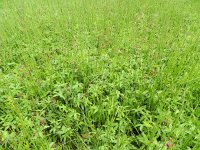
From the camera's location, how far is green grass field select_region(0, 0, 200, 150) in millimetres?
2014

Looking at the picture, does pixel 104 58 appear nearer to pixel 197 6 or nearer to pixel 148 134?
pixel 148 134

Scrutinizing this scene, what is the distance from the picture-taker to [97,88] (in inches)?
96.0

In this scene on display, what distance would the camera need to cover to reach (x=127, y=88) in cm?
256

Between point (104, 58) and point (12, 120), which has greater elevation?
point (104, 58)

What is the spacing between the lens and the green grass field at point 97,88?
2.01 m

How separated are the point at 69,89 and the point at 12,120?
65 centimetres

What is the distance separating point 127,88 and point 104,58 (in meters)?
0.64

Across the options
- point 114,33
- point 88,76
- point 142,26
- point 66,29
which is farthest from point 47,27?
point 88,76

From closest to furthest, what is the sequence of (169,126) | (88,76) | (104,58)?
(169,126), (88,76), (104,58)

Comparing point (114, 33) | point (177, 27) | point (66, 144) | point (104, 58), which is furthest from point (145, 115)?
point (177, 27)

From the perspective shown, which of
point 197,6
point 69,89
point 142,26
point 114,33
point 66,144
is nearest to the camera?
point 66,144

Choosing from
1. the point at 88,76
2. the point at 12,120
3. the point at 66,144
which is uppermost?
the point at 88,76

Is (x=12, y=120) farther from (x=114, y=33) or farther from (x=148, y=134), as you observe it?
(x=114, y=33)

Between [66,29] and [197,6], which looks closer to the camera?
[66,29]
